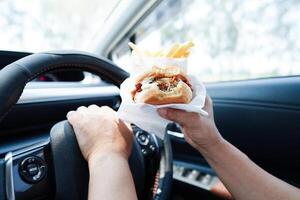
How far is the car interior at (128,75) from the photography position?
792mm

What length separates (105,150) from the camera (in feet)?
2.53

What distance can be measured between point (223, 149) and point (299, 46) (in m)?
0.83

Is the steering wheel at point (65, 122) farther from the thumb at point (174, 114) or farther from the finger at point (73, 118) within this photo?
the thumb at point (174, 114)

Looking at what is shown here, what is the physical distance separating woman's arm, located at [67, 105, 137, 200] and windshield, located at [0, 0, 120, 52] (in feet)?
2.26

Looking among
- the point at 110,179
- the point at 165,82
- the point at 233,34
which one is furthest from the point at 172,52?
the point at 233,34

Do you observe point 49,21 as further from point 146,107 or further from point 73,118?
point 146,107

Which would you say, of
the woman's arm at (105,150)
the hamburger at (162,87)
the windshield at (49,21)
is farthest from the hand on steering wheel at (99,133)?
the windshield at (49,21)

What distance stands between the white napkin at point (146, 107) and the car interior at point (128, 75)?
13 cm

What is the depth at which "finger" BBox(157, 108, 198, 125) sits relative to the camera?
2.47 ft

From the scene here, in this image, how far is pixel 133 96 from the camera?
77cm

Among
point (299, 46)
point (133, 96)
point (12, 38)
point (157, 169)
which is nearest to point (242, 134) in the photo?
point (299, 46)

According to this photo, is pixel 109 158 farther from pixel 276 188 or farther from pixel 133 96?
pixel 276 188

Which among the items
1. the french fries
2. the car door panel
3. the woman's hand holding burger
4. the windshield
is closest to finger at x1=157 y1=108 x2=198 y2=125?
Answer: the woman's hand holding burger

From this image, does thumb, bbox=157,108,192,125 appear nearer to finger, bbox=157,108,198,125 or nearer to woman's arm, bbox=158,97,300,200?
finger, bbox=157,108,198,125
